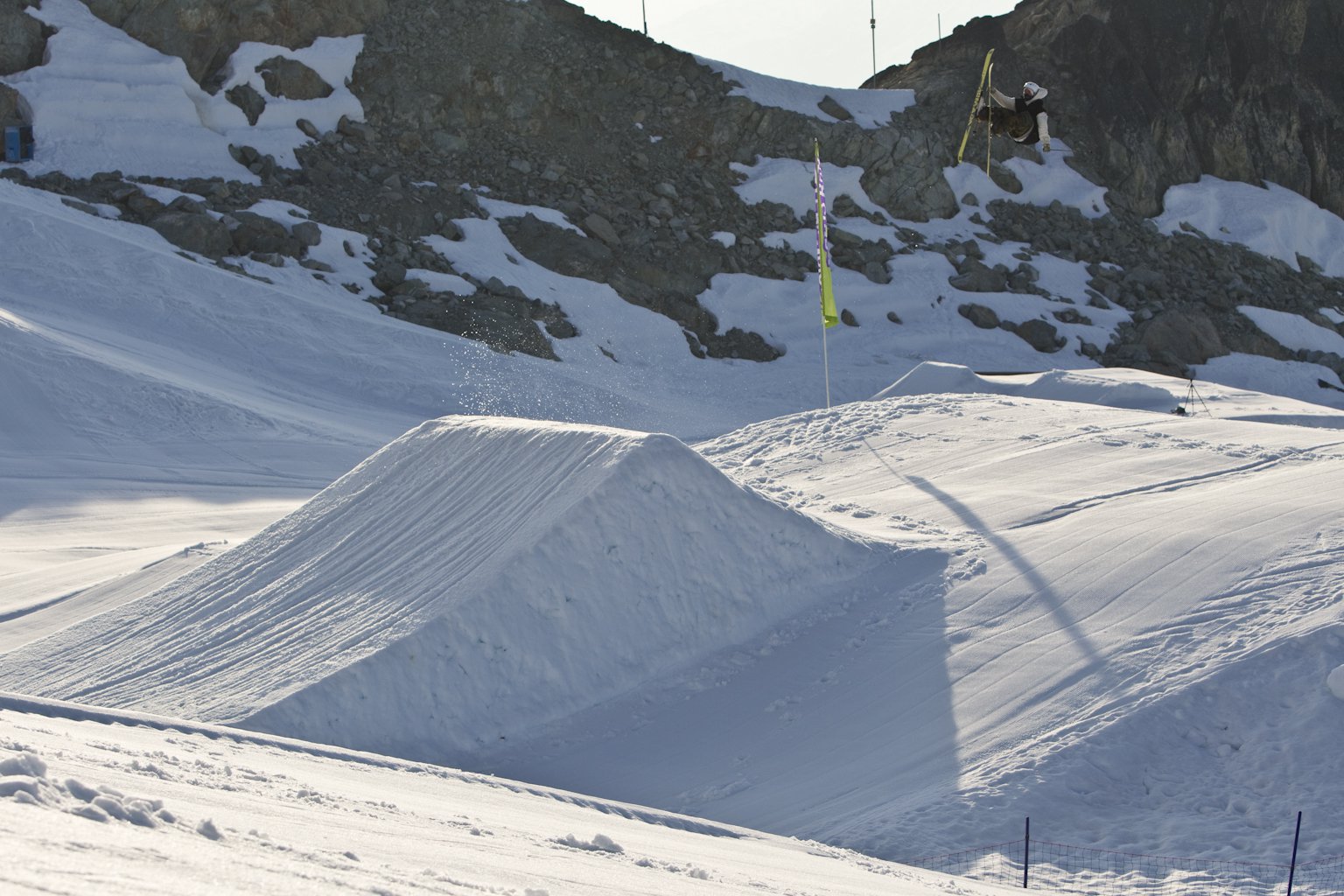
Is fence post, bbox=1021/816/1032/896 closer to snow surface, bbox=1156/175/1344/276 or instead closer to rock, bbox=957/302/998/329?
rock, bbox=957/302/998/329

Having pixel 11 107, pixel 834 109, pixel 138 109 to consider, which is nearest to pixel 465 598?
pixel 138 109

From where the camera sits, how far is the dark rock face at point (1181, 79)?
1745 inches

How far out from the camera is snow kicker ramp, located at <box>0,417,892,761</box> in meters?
10.0

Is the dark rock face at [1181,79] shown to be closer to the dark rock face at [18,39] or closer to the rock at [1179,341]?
the rock at [1179,341]

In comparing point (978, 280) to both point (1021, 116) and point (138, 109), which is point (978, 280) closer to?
point (1021, 116)

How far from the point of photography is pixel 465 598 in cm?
1043

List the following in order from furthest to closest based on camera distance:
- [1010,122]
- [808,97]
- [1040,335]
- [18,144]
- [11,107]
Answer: [808,97], [1040,335], [11,107], [18,144], [1010,122]

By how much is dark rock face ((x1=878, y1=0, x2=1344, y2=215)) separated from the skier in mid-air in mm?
28966

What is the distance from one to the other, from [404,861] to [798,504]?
10.7 meters

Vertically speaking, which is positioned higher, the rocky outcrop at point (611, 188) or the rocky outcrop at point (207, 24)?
the rocky outcrop at point (207, 24)

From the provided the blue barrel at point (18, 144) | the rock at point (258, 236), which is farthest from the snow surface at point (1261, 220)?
the blue barrel at point (18, 144)

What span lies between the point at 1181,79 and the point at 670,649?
136 feet

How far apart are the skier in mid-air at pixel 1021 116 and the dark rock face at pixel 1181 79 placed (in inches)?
1140

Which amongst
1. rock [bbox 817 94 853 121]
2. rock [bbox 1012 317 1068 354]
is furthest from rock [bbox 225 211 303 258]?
rock [bbox 1012 317 1068 354]
